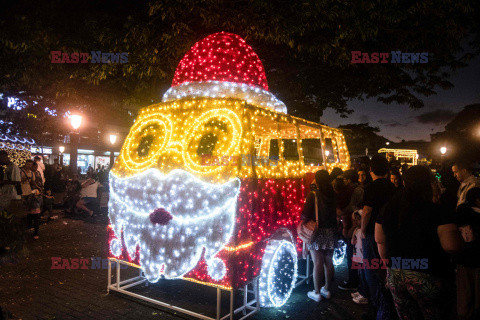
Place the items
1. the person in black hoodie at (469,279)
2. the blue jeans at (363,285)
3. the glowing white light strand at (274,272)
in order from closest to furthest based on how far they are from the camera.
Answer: the person in black hoodie at (469,279), the glowing white light strand at (274,272), the blue jeans at (363,285)

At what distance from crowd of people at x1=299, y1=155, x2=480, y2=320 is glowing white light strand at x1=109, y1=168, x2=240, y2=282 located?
157cm

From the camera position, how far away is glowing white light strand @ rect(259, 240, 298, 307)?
407 centimetres

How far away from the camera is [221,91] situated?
14.4ft

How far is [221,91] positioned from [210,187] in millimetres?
1423

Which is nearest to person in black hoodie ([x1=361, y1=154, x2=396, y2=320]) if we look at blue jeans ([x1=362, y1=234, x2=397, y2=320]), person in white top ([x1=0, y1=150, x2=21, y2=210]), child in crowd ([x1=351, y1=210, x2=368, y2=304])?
blue jeans ([x1=362, y1=234, x2=397, y2=320])

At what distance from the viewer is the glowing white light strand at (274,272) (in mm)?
4074

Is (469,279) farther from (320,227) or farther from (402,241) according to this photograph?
(320,227)

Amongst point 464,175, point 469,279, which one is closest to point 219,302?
point 469,279

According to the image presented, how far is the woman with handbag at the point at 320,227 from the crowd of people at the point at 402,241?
1cm

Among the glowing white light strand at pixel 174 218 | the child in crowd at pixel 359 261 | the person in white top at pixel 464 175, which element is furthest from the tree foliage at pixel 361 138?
the glowing white light strand at pixel 174 218

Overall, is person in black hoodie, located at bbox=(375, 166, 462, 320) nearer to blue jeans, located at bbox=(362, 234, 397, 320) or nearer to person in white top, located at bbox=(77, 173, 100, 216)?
blue jeans, located at bbox=(362, 234, 397, 320)

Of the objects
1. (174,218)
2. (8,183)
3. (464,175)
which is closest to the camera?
(174,218)

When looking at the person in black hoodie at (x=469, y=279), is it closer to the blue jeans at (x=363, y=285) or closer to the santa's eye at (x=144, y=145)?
the blue jeans at (x=363, y=285)

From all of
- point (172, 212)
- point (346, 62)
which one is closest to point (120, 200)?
point (172, 212)
